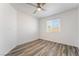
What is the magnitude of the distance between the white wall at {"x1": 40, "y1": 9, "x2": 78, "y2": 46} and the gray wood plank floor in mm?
83

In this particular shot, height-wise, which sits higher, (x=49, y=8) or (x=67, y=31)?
(x=49, y=8)

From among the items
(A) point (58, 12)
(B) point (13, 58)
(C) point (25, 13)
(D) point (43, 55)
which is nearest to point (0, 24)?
(C) point (25, 13)

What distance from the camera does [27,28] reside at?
1624 millimetres

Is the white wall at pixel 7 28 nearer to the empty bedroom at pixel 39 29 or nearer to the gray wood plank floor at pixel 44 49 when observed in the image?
the empty bedroom at pixel 39 29

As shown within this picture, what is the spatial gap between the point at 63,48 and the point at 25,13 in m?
0.89

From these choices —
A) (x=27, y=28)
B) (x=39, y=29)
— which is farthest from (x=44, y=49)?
(x=27, y=28)

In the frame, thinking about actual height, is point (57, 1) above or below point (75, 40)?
above

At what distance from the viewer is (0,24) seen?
57.2 inches

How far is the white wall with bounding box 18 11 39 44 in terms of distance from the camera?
156 cm

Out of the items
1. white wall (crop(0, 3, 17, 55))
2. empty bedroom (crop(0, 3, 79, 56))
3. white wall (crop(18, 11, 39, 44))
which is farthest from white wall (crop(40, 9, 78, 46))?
white wall (crop(0, 3, 17, 55))

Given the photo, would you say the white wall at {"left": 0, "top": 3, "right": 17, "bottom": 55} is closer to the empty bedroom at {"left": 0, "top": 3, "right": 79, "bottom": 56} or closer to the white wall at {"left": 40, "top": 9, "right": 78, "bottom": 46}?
the empty bedroom at {"left": 0, "top": 3, "right": 79, "bottom": 56}

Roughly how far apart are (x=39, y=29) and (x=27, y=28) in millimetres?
219

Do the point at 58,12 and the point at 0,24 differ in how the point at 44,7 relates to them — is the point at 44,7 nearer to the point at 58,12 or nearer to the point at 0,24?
the point at 58,12

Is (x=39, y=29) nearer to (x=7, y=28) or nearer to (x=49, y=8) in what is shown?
(x=49, y=8)
